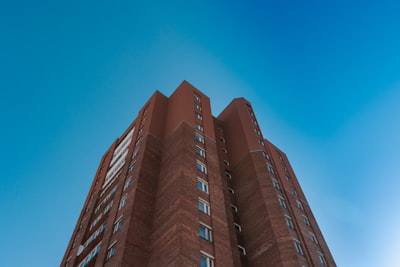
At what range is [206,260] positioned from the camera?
76.9 feet

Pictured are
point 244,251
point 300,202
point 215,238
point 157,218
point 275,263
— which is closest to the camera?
point 215,238

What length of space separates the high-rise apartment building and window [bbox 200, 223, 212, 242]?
102 millimetres

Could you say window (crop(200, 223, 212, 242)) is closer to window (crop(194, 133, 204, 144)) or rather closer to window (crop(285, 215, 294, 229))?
window (crop(285, 215, 294, 229))

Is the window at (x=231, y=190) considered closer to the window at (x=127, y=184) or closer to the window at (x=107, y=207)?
the window at (x=127, y=184)

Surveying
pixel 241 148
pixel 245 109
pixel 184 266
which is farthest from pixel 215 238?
pixel 245 109

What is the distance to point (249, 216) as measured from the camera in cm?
3625

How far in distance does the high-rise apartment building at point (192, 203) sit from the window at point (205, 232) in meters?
0.10

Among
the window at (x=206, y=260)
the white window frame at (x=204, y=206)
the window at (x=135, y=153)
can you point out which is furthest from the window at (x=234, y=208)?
the window at (x=206, y=260)

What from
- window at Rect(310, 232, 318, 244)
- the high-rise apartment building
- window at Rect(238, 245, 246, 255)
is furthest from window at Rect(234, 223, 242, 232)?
window at Rect(310, 232, 318, 244)

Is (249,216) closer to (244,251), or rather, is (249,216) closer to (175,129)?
(244,251)

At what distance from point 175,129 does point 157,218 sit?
12.4m

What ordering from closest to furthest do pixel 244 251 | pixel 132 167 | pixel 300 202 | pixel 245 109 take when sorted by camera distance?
pixel 244 251, pixel 132 167, pixel 300 202, pixel 245 109

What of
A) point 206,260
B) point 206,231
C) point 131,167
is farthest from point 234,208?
point 206,260

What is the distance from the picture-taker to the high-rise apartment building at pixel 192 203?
82.3ft
